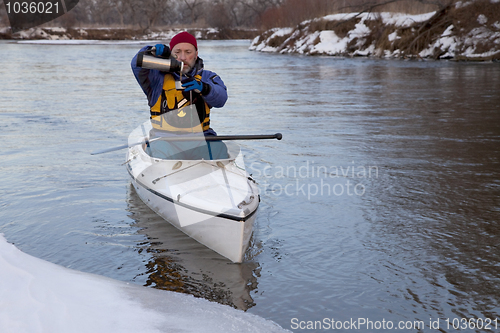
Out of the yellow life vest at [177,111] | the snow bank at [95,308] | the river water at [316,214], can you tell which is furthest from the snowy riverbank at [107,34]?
the snow bank at [95,308]

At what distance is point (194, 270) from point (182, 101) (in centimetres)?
168

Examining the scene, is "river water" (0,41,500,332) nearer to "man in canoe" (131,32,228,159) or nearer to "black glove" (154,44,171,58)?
"man in canoe" (131,32,228,159)

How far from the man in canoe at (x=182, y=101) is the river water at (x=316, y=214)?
2.38 ft

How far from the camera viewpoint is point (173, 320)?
294 centimetres

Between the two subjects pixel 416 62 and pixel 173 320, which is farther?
pixel 416 62

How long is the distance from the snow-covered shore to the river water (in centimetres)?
1136

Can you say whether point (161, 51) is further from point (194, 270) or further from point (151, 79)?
point (194, 270)

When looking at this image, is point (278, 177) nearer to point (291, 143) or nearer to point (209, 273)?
point (291, 143)

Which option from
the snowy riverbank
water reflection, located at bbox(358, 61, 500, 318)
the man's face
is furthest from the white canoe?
the snowy riverbank

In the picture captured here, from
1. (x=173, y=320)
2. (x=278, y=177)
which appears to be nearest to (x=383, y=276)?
(x=173, y=320)

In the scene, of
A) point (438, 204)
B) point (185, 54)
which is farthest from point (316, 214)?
point (185, 54)

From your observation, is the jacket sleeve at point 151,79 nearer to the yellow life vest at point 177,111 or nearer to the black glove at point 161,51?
the yellow life vest at point 177,111

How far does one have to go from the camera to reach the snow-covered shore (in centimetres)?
2038

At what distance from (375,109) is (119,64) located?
1527 centimetres
